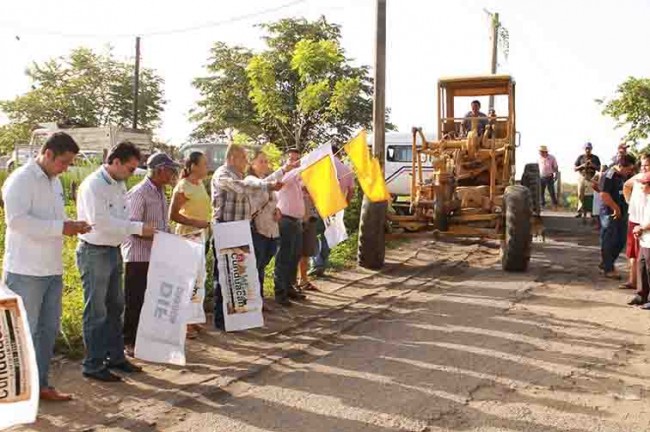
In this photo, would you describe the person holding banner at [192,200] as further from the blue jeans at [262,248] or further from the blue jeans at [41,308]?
the blue jeans at [41,308]

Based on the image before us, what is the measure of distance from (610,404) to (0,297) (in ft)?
12.3

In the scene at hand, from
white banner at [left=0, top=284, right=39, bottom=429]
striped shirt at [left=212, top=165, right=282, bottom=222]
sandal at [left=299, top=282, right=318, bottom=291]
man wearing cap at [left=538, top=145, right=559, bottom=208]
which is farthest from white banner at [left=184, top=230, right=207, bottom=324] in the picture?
man wearing cap at [left=538, top=145, right=559, bottom=208]

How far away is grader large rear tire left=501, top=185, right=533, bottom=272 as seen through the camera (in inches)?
367

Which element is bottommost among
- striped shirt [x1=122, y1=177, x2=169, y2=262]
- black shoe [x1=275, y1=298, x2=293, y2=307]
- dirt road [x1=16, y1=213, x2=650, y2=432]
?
dirt road [x1=16, y1=213, x2=650, y2=432]

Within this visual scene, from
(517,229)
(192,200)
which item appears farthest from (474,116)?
(192,200)

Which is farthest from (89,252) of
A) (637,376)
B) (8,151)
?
(8,151)

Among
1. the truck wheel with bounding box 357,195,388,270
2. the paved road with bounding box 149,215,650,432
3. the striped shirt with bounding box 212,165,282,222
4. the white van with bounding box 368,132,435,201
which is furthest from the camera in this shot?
the white van with bounding box 368,132,435,201

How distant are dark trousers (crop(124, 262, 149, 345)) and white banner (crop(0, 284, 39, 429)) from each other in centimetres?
188

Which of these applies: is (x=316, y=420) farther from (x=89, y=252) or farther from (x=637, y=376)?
(x=637, y=376)

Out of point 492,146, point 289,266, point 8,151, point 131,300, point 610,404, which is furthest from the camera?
point 8,151

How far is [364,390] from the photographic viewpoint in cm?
498

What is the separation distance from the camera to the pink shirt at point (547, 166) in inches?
712

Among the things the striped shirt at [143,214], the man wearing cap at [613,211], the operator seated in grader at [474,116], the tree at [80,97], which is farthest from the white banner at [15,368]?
the tree at [80,97]

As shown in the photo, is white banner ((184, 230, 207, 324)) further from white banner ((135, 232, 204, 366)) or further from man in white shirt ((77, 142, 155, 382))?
man in white shirt ((77, 142, 155, 382))
